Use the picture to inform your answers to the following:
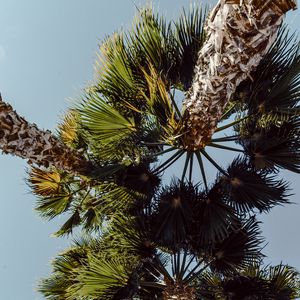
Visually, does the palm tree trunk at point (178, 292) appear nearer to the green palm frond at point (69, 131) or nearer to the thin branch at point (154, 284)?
the thin branch at point (154, 284)

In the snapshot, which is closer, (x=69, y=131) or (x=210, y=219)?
(x=210, y=219)

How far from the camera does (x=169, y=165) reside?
227 inches

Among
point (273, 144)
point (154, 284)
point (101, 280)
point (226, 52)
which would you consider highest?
point (273, 144)

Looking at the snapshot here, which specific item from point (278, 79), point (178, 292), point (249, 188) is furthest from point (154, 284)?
point (278, 79)

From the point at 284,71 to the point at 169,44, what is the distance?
1451 mm

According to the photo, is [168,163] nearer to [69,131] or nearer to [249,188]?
[249,188]

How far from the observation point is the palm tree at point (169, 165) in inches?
188

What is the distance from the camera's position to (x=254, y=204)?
5.75m

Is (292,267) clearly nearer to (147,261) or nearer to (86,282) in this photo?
(147,261)

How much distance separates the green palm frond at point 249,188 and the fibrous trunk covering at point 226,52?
98 centimetres

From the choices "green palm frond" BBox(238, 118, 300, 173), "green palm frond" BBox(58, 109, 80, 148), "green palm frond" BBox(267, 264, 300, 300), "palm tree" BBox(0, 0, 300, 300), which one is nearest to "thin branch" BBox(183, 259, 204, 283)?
"palm tree" BBox(0, 0, 300, 300)

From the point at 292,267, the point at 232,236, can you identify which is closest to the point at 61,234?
the point at 232,236

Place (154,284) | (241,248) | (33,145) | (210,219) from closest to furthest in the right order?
(33,145) < (210,219) < (241,248) < (154,284)

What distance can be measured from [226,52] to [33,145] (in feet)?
7.85
